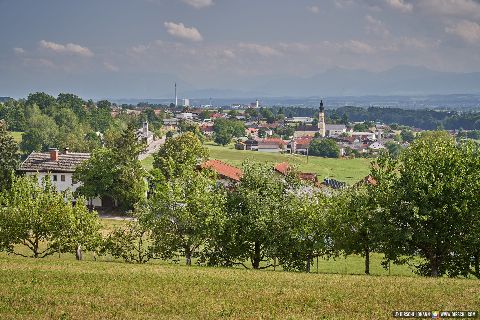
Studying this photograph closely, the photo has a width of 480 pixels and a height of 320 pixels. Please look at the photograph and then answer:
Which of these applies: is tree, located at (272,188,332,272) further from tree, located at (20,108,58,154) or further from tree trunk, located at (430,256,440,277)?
tree, located at (20,108,58,154)

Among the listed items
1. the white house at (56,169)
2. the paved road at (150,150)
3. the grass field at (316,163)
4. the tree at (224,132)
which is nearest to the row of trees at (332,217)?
the white house at (56,169)

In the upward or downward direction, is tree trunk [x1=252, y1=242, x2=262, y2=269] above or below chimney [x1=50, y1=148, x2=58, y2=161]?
below

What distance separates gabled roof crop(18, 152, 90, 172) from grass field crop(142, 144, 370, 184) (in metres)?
35.4

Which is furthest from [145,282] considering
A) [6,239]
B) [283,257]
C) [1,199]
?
[1,199]

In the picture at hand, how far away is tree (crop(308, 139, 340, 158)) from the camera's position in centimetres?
16175

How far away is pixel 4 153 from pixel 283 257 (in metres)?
47.5

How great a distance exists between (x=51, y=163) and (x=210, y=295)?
54.9 metres

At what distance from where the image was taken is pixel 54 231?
35438 millimetres

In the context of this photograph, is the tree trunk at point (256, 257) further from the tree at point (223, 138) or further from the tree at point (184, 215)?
the tree at point (223, 138)

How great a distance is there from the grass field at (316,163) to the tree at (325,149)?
8.30 m

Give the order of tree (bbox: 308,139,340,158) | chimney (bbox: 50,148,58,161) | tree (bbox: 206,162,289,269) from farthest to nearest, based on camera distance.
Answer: tree (bbox: 308,139,340,158)
chimney (bbox: 50,148,58,161)
tree (bbox: 206,162,289,269)

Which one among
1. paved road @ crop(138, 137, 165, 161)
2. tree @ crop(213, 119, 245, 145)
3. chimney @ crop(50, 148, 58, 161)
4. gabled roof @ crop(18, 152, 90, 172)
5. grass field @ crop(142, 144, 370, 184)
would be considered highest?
chimney @ crop(50, 148, 58, 161)

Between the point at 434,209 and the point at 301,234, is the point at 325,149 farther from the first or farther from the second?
the point at 434,209

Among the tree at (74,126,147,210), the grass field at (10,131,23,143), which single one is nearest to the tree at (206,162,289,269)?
the tree at (74,126,147,210)
